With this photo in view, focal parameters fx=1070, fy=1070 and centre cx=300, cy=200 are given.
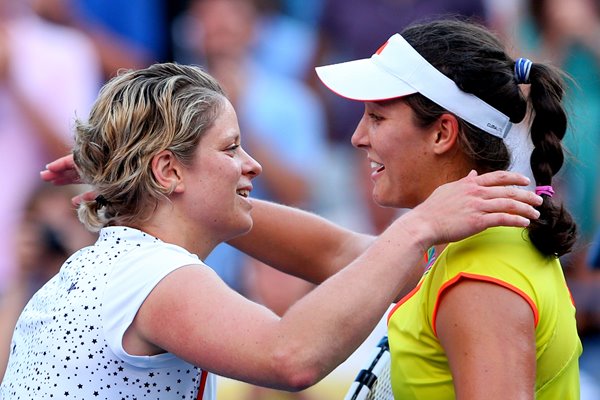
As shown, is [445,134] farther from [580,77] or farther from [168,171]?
[580,77]

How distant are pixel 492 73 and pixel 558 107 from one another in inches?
7.7

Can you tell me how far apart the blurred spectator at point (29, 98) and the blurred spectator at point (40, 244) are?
254 millimetres

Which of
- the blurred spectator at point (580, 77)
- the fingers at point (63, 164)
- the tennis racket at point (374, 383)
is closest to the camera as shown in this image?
the tennis racket at point (374, 383)

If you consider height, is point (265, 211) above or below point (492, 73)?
below

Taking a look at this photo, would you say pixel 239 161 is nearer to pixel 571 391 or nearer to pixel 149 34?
pixel 571 391

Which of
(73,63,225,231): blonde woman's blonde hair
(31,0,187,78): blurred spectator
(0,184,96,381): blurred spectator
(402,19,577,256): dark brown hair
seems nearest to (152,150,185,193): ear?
(73,63,225,231): blonde woman's blonde hair

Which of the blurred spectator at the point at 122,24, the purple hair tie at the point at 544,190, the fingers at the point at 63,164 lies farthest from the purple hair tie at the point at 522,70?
the blurred spectator at the point at 122,24

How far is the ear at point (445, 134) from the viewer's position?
287 cm

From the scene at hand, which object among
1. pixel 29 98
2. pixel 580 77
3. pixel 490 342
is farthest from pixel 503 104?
pixel 29 98

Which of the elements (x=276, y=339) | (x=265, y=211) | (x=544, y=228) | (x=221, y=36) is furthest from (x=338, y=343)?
(x=221, y=36)

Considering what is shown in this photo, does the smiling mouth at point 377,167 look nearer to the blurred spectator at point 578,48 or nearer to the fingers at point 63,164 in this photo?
the fingers at point 63,164

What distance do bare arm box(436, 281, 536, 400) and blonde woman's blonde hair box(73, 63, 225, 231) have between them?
83cm

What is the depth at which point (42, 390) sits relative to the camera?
2.67 m

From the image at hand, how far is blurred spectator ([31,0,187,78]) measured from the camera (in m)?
6.48
